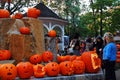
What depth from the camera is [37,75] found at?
8578 mm

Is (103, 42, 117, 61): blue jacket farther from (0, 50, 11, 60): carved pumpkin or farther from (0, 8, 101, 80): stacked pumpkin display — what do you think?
(0, 50, 11, 60): carved pumpkin

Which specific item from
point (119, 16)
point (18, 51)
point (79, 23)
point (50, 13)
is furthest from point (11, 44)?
point (79, 23)

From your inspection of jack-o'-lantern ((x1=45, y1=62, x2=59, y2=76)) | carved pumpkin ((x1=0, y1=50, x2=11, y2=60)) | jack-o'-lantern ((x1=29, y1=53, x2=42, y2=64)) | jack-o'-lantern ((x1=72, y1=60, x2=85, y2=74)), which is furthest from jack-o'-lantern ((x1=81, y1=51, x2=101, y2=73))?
carved pumpkin ((x1=0, y1=50, x2=11, y2=60))

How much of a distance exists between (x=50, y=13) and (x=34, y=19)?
23.4m

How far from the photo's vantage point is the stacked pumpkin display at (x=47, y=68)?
27.2 ft

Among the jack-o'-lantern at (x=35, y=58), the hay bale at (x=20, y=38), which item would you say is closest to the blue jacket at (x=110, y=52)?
the jack-o'-lantern at (x=35, y=58)

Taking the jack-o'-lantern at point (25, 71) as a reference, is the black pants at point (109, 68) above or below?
below

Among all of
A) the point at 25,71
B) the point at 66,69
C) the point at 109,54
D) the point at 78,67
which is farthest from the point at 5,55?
the point at 109,54

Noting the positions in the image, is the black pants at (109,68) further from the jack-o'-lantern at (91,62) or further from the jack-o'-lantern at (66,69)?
the jack-o'-lantern at (66,69)

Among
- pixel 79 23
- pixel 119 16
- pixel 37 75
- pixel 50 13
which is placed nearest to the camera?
pixel 37 75

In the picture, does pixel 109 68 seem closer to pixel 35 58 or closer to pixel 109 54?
pixel 109 54

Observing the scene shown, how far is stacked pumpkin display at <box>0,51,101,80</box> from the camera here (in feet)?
27.2

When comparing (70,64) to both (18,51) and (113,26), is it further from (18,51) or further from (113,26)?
(113,26)

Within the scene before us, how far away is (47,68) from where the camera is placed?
8961mm
